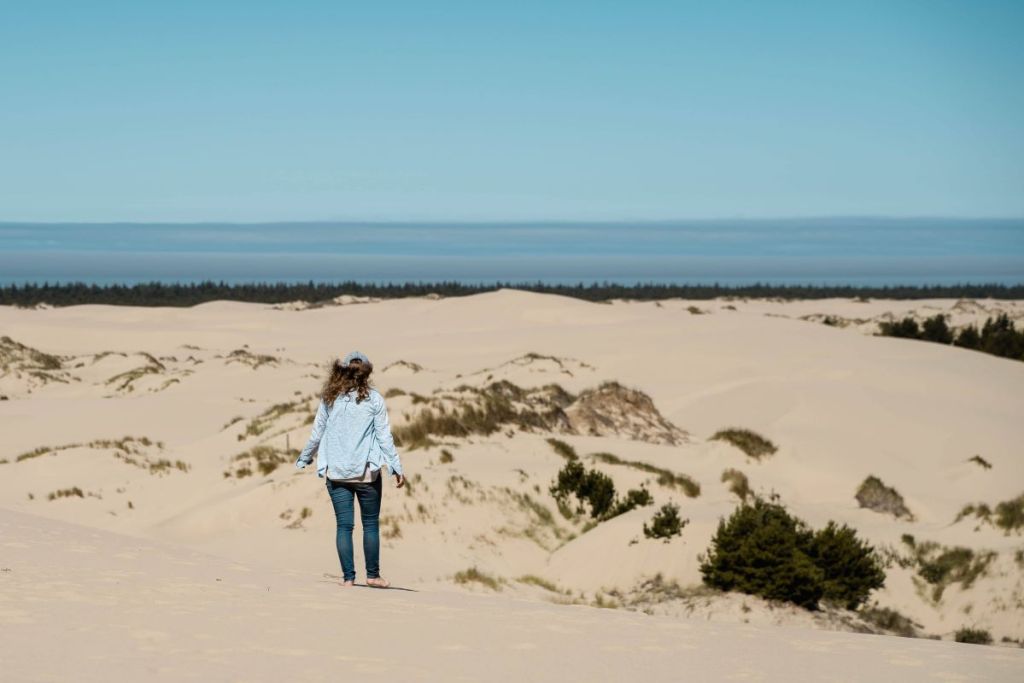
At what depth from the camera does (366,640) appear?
7547 mm

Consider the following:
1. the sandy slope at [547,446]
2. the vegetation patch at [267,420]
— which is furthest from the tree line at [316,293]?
the vegetation patch at [267,420]

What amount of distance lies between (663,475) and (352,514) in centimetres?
1184

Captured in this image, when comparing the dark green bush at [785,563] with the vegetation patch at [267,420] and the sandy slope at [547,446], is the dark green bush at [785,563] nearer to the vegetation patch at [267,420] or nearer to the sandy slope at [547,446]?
the sandy slope at [547,446]

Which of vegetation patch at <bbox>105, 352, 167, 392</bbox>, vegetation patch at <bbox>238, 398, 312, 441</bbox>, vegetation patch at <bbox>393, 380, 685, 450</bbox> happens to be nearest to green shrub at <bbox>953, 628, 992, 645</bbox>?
vegetation patch at <bbox>393, 380, 685, 450</bbox>

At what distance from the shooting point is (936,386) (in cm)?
4016

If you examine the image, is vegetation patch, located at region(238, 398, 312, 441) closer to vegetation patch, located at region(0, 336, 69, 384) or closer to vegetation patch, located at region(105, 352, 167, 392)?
vegetation patch, located at region(105, 352, 167, 392)

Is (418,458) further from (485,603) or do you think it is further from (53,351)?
(53,351)

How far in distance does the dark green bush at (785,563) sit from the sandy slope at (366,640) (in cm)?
405

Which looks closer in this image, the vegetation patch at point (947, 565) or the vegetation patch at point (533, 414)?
the vegetation patch at point (947, 565)

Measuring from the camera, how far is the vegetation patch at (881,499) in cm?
2253

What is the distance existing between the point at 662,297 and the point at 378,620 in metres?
114

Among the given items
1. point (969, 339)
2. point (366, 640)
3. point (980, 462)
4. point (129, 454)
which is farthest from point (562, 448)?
point (969, 339)

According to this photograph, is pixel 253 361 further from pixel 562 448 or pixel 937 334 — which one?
pixel 937 334

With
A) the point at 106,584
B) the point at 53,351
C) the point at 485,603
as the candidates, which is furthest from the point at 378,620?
the point at 53,351
